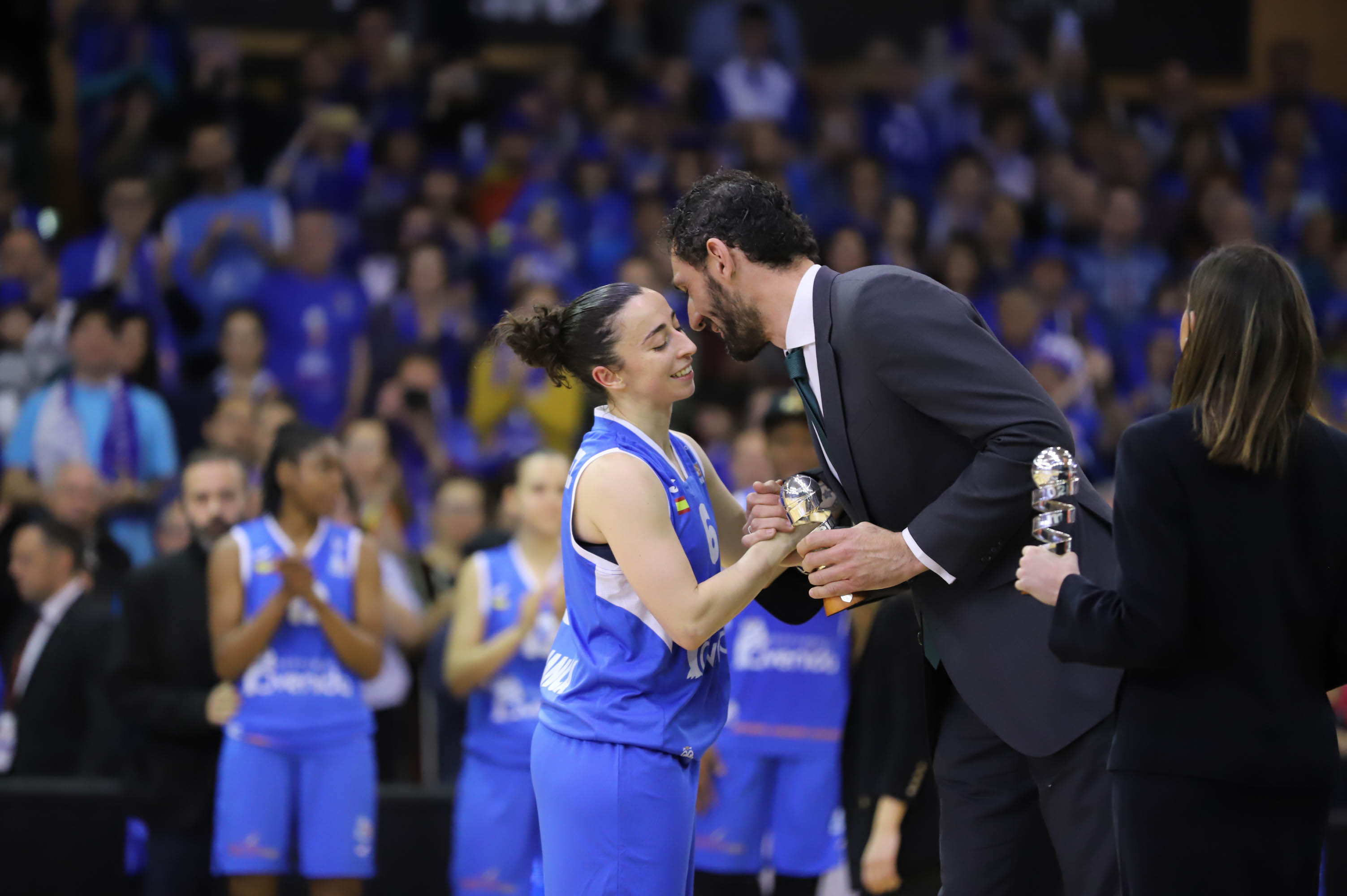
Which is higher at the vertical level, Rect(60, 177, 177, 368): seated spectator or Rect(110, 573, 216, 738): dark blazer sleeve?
Rect(60, 177, 177, 368): seated spectator

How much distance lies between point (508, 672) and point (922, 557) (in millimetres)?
3007

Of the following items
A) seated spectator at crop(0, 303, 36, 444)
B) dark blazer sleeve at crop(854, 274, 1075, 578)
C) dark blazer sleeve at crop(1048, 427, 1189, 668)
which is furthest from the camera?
seated spectator at crop(0, 303, 36, 444)

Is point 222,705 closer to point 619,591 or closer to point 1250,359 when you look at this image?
point 619,591

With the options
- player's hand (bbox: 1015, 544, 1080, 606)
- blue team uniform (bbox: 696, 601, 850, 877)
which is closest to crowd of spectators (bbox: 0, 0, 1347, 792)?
blue team uniform (bbox: 696, 601, 850, 877)

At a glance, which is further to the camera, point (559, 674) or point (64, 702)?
point (64, 702)

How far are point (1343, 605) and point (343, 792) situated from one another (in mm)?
3655

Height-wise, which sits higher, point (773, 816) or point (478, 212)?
point (478, 212)

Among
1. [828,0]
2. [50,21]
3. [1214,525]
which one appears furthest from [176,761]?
[828,0]

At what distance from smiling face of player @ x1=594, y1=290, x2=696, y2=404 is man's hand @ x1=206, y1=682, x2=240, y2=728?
2.45 meters

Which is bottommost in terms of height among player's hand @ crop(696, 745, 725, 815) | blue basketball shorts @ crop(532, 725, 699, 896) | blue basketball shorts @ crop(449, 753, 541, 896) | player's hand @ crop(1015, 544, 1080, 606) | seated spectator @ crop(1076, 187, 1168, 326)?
blue basketball shorts @ crop(449, 753, 541, 896)

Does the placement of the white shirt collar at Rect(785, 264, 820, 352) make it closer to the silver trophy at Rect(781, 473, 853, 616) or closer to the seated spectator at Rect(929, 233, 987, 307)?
the silver trophy at Rect(781, 473, 853, 616)

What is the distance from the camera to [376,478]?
23.8 ft

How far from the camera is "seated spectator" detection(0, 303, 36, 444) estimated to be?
779cm

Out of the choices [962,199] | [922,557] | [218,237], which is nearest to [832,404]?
[922,557]
